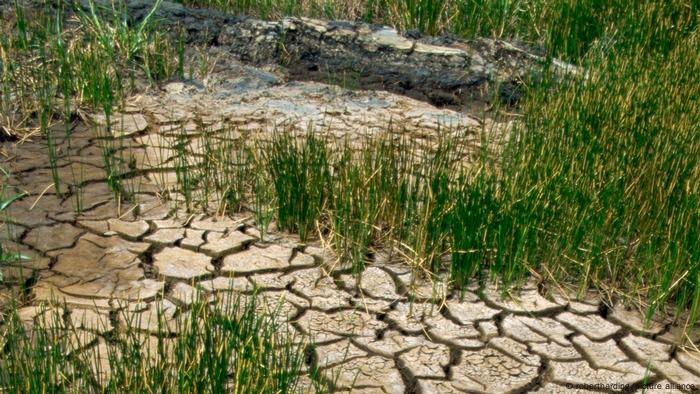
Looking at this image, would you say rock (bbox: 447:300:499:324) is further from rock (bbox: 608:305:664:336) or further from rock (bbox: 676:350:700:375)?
rock (bbox: 676:350:700:375)

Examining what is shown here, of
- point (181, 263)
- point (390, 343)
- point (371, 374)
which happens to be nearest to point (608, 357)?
point (390, 343)

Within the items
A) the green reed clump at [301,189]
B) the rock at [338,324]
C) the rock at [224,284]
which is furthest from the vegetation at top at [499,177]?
the rock at [224,284]

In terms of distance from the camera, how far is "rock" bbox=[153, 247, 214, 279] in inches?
156

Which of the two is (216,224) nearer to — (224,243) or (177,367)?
(224,243)

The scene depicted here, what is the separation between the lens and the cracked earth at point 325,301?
3.40 metres

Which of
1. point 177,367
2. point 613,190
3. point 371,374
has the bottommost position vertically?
point 371,374

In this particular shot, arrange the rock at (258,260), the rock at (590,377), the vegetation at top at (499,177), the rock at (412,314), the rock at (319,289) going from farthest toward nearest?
the rock at (258,260), the vegetation at top at (499,177), the rock at (319,289), the rock at (412,314), the rock at (590,377)

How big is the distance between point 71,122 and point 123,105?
1.11 feet

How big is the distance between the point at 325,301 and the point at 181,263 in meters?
0.67

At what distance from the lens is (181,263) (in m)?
4.05

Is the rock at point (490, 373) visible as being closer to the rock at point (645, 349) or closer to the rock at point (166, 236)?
the rock at point (645, 349)

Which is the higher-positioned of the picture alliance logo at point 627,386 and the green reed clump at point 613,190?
the green reed clump at point 613,190

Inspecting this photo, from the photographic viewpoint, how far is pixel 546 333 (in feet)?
12.1

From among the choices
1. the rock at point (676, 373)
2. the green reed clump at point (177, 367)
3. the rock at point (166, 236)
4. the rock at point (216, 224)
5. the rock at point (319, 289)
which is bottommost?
the rock at point (676, 373)
